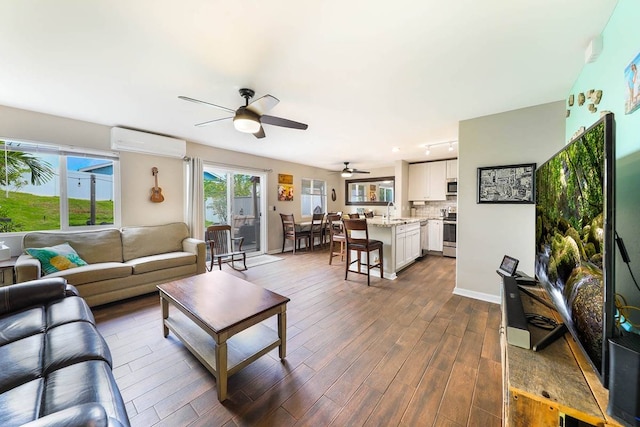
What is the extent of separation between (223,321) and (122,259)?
2784 mm

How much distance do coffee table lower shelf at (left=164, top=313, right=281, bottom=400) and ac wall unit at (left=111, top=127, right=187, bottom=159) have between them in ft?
9.16

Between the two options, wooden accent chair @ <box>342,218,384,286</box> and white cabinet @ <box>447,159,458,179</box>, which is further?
white cabinet @ <box>447,159,458,179</box>

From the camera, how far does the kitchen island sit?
3.89 m

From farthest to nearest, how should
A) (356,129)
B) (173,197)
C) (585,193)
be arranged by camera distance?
1. (173,197)
2. (356,129)
3. (585,193)

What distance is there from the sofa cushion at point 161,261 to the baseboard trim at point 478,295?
387cm

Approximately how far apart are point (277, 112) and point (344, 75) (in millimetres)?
1145

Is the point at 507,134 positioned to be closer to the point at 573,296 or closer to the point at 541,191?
the point at 541,191

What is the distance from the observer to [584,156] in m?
0.92

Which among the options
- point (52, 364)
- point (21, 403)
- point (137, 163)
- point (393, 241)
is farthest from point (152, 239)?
point (393, 241)

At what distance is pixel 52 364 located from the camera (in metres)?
1.17

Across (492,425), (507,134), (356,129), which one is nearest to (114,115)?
Result: (356,129)

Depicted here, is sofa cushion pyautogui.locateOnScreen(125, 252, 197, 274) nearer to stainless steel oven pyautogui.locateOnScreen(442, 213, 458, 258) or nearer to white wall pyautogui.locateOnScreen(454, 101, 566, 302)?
white wall pyautogui.locateOnScreen(454, 101, 566, 302)

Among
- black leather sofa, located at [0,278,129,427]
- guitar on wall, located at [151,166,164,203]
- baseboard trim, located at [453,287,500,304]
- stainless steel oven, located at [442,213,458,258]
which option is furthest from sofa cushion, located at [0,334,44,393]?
stainless steel oven, located at [442,213,458,258]

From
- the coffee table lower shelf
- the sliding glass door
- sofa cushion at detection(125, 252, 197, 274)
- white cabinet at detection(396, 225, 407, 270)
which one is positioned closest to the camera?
the coffee table lower shelf
